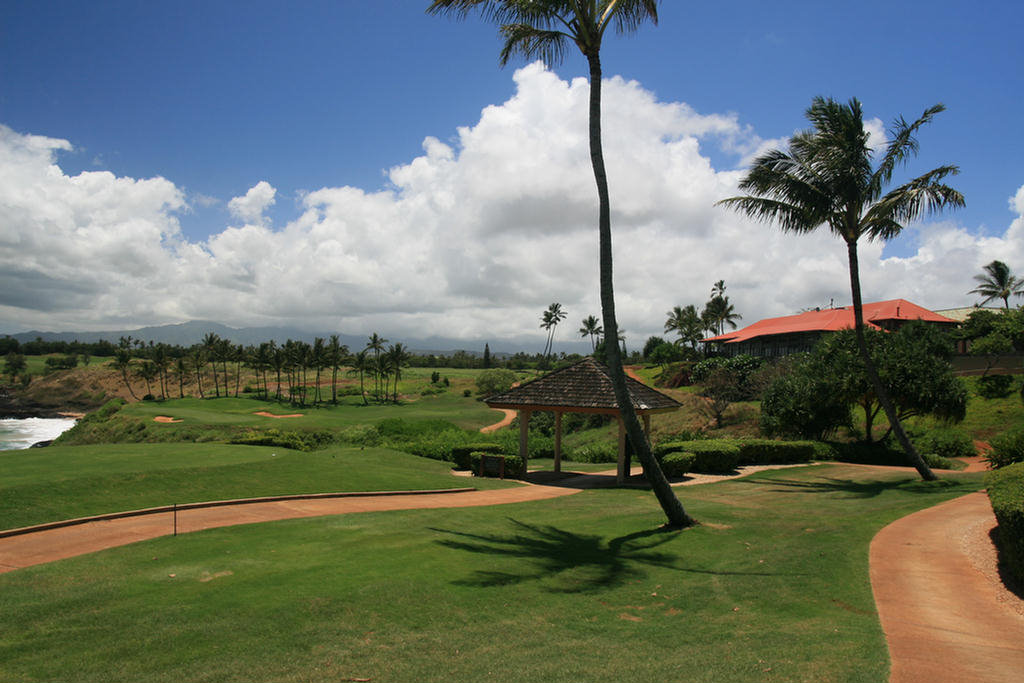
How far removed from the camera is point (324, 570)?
29.6 feet

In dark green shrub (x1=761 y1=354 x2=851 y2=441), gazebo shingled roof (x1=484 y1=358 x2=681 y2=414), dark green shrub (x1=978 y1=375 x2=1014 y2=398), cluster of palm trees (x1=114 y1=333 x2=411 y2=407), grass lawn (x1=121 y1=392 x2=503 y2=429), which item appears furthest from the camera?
cluster of palm trees (x1=114 y1=333 x2=411 y2=407)

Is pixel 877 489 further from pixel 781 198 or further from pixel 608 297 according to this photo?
pixel 608 297

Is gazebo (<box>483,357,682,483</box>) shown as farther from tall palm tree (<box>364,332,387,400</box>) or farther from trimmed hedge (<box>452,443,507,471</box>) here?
tall palm tree (<box>364,332,387,400</box>)

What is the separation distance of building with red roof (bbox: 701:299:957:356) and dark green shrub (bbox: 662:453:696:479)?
35.1 meters

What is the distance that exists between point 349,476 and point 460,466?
5819 mm

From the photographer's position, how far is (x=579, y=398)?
2183cm

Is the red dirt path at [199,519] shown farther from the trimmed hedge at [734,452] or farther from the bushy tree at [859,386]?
the bushy tree at [859,386]

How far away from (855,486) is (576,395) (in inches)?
362

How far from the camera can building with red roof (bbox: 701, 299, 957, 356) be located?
181ft

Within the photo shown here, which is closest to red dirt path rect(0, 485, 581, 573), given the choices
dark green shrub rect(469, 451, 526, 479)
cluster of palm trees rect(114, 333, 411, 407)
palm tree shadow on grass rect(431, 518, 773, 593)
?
dark green shrub rect(469, 451, 526, 479)

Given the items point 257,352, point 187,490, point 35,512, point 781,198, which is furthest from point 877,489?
point 257,352

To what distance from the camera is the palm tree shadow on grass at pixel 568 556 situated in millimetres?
8953

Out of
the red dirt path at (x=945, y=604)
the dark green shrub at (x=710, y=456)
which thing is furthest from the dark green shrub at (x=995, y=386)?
the red dirt path at (x=945, y=604)

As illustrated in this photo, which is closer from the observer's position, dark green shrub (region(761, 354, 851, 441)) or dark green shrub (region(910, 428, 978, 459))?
dark green shrub (region(761, 354, 851, 441))
